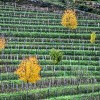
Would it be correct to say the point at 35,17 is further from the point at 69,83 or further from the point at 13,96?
the point at 13,96

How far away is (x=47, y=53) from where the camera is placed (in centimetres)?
10550

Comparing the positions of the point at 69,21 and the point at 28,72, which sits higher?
the point at 69,21

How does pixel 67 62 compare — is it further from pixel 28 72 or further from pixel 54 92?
pixel 28 72

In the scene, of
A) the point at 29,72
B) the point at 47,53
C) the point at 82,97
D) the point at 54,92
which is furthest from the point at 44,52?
the point at 82,97

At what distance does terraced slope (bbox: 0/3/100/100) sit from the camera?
8675 cm

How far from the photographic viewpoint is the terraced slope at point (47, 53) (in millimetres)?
86750

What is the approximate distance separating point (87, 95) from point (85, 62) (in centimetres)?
1792

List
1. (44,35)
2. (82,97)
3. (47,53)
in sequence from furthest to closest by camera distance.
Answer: (44,35) → (47,53) → (82,97)

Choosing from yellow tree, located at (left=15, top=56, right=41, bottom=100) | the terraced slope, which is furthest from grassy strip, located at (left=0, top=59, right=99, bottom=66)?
yellow tree, located at (left=15, top=56, right=41, bottom=100)

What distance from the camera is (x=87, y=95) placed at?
84938 mm

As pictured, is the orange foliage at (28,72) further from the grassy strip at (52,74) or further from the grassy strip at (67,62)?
the grassy strip at (67,62)

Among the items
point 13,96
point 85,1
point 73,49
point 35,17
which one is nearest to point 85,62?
point 73,49

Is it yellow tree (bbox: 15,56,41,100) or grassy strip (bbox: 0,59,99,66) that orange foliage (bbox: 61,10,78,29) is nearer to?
grassy strip (bbox: 0,59,99,66)

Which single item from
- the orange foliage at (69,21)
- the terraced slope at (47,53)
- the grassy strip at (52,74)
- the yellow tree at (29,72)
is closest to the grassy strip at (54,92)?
the terraced slope at (47,53)
